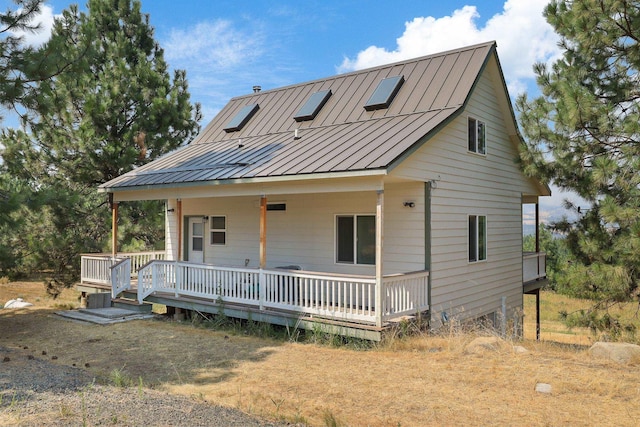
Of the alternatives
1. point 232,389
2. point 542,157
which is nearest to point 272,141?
point 542,157

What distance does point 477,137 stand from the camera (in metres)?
13.5

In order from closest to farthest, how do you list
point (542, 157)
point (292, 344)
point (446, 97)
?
point (292, 344)
point (446, 97)
point (542, 157)

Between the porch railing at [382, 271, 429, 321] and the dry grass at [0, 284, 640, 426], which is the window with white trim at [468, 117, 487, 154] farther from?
the dry grass at [0, 284, 640, 426]

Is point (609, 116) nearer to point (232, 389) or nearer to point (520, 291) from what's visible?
point (520, 291)

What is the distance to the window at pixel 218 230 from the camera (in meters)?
15.3

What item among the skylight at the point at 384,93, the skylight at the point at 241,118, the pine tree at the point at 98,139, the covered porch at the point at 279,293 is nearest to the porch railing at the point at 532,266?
the covered porch at the point at 279,293

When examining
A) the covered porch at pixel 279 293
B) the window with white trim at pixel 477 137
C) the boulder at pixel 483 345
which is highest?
the window with white trim at pixel 477 137

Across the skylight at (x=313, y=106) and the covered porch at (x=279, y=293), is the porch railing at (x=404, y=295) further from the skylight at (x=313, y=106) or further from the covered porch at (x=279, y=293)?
the skylight at (x=313, y=106)

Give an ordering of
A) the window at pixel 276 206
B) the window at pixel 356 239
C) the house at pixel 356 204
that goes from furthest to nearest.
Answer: the window at pixel 276 206, the window at pixel 356 239, the house at pixel 356 204

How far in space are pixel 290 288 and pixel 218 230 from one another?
5.61 meters

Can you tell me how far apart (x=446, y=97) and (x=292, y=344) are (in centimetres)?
703

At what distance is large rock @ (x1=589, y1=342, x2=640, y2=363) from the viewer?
8469 millimetres

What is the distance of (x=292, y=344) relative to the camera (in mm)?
9969

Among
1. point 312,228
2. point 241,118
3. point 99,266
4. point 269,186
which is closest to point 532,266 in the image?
point 312,228
